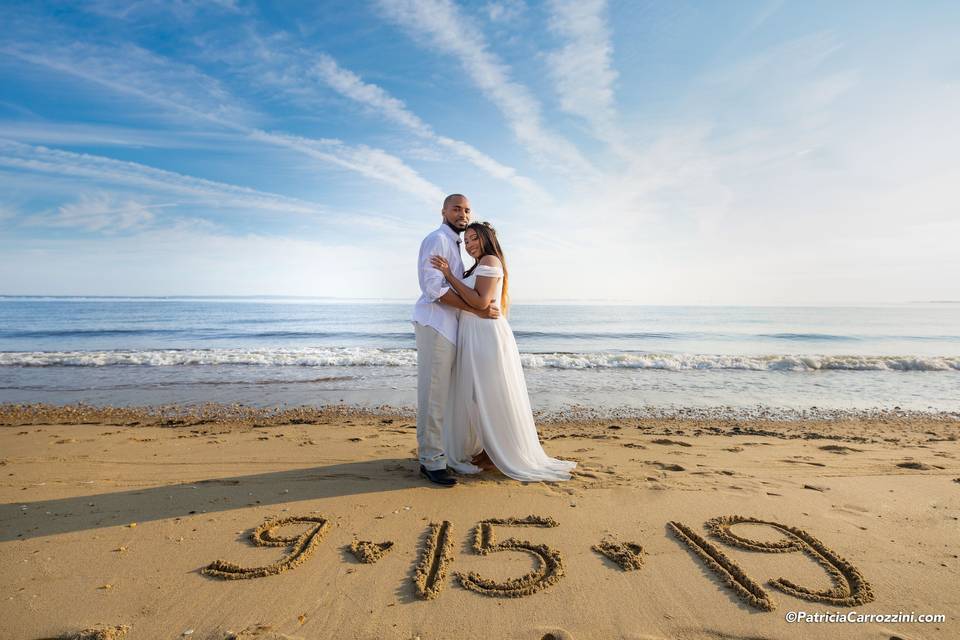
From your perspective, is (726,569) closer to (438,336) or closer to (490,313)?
(490,313)

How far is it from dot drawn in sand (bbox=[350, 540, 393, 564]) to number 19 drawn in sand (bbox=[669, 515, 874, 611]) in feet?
6.97

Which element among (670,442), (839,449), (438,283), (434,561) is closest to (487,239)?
(438,283)

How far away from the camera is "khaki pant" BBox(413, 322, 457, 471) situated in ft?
15.2

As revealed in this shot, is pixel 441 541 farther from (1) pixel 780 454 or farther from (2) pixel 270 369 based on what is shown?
(2) pixel 270 369

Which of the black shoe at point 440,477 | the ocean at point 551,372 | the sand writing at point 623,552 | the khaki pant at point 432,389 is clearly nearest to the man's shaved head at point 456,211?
the khaki pant at point 432,389

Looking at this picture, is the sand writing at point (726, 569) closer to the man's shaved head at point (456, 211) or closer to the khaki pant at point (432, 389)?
the khaki pant at point (432, 389)

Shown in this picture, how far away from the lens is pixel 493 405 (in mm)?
4676

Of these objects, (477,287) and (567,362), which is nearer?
(477,287)

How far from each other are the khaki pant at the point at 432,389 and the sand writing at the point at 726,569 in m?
2.18

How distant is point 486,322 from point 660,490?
2.24 m

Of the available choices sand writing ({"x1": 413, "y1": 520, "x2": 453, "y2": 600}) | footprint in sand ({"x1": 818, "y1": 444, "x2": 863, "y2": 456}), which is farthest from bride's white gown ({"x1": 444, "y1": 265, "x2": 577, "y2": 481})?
footprint in sand ({"x1": 818, "y1": 444, "x2": 863, "y2": 456})

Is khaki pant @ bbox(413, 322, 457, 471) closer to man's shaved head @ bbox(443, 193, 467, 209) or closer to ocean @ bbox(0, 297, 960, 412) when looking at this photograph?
man's shaved head @ bbox(443, 193, 467, 209)

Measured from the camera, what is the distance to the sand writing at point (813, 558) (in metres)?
2.74

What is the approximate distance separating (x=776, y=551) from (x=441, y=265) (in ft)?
11.2
